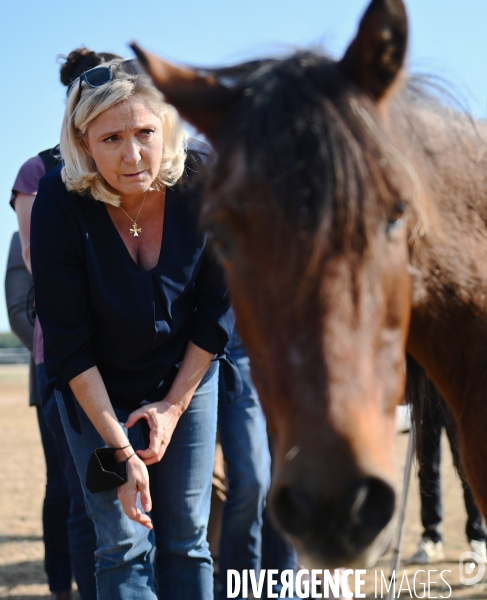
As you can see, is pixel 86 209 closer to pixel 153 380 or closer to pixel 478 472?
pixel 153 380

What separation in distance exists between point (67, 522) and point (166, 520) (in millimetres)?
1441

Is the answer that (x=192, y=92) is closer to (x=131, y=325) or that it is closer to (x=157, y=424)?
(x=131, y=325)

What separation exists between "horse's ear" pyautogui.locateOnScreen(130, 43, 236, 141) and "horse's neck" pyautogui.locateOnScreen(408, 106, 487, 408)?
64cm

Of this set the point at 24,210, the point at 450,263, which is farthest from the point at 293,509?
the point at 24,210

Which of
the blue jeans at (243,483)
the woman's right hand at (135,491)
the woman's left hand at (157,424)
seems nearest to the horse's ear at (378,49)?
the woman's left hand at (157,424)

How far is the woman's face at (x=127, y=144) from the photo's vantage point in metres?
2.96

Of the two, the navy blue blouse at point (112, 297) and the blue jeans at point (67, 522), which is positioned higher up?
the navy blue blouse at point (112, 297)

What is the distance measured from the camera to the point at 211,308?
10.4 ft

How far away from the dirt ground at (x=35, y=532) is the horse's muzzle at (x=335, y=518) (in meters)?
2.31

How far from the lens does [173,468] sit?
308 cm

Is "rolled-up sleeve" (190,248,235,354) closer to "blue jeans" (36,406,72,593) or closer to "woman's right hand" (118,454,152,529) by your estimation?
"woman's right hand" (118,454,152,529)

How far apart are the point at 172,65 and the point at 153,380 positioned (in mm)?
1308

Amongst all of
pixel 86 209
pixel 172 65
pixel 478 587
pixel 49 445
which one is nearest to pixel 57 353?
pixel 86 209

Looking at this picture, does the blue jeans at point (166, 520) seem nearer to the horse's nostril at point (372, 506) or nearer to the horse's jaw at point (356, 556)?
the horse's jaw at point (356, 556)
